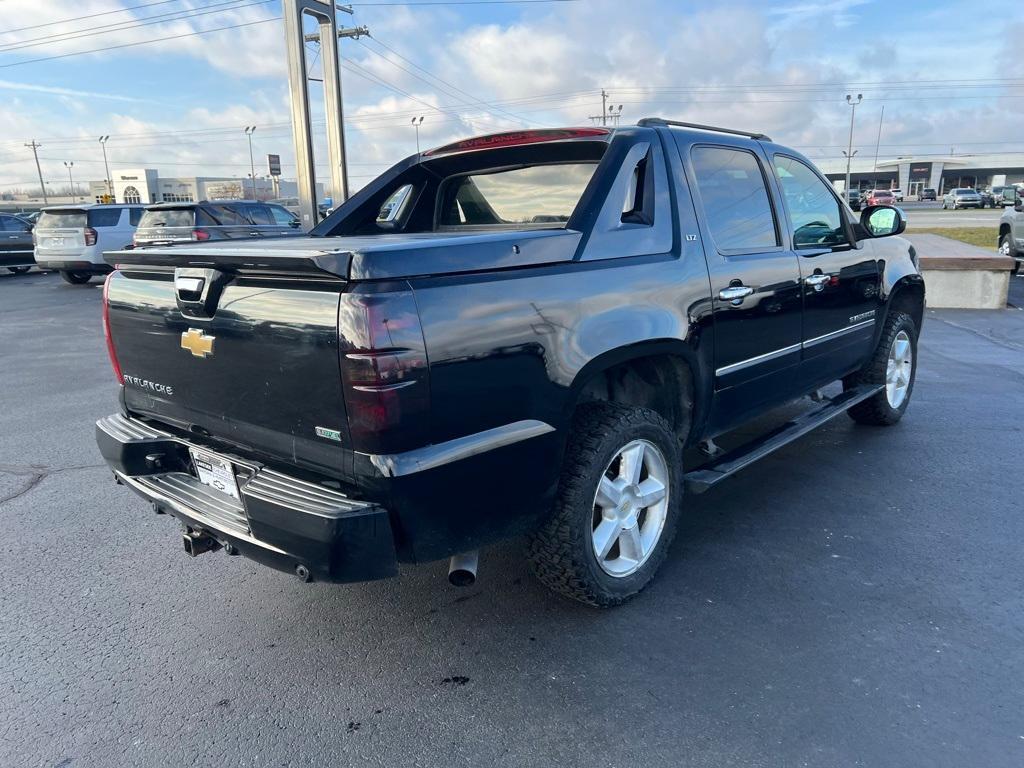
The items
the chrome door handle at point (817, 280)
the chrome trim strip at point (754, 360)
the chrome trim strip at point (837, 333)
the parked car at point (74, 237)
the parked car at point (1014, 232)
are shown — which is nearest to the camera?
the chrome trim strip at point (754, 360)

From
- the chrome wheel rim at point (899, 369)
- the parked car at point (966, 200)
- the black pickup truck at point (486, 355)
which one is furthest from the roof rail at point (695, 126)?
the parked car at point (966, 200)

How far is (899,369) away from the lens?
5.57 m

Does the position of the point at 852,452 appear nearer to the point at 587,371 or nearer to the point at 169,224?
the point at 587,371

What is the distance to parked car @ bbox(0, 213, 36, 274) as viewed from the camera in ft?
66.5

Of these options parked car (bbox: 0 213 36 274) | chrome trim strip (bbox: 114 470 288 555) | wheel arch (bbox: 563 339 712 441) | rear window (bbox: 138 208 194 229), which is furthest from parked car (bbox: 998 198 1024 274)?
parked car (bbox: 0 213 36 274)

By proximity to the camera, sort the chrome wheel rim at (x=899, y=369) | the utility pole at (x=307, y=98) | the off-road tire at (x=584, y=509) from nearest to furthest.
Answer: the off-road tire at (x=584, y=509), the chrome wheel rim at (x=899, y=369), the utility pole at (x=307, y=98)

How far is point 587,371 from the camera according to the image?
9.18 feet

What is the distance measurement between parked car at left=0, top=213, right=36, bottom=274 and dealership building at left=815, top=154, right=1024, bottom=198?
8674cm

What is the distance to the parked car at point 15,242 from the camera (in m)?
20.3

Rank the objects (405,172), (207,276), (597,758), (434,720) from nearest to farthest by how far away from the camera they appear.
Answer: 1. (597,758)
2. (434,720)
3. (207,276)
4. (405,172)

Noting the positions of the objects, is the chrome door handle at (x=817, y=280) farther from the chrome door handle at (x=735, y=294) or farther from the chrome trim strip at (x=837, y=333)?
the chrome door handle at (x=735, y=294)

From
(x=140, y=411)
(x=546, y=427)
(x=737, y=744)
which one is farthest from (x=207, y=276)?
(x=737, y=744)

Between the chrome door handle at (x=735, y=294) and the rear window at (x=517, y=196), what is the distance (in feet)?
2.68

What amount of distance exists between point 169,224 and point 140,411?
13.1 metres
